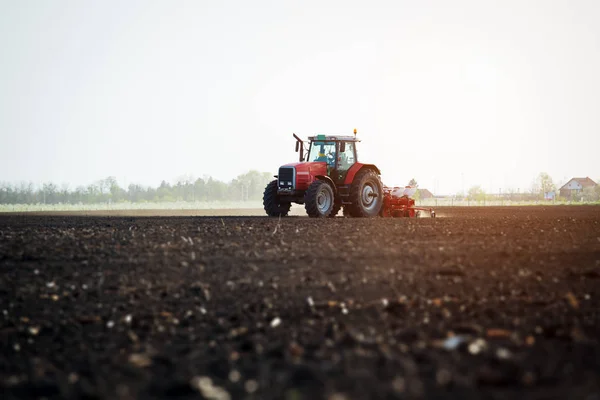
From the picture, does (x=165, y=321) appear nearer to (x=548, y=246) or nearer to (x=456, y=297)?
(x=456, y=297)

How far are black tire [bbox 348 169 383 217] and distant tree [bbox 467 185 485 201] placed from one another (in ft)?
229

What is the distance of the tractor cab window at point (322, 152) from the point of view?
26.5 m

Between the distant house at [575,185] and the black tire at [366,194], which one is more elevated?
the distant house at [575,185]

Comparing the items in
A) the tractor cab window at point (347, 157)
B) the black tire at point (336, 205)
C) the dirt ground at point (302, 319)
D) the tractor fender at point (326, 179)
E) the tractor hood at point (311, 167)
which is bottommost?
the dirt ground at point (302, 319)

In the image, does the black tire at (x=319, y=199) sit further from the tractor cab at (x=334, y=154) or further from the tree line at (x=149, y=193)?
the tree line at (x=149, y=193)

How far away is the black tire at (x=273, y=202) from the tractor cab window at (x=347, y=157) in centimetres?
249

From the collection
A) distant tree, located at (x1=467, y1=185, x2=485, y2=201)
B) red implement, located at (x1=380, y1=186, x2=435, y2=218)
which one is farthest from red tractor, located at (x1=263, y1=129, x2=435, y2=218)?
distant tree, located at (x1=467, y1=185, x2=485, y2=201)

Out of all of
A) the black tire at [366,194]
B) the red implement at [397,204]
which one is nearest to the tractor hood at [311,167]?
the black tire at [366,194]

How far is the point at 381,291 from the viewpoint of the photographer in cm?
1039

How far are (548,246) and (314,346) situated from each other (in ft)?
28.4

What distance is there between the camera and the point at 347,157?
26688 millimetres

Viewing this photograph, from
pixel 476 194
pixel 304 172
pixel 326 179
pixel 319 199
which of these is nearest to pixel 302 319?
pixel 319 199

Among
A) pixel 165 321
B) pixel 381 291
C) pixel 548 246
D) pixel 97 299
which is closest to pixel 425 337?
pixel 381 291

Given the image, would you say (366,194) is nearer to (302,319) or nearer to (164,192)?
(302,319)
